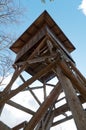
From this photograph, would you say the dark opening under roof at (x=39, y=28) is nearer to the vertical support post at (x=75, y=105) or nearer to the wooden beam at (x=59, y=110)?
the wooden beam at (x=59, y=110)

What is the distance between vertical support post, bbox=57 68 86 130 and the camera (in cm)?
259

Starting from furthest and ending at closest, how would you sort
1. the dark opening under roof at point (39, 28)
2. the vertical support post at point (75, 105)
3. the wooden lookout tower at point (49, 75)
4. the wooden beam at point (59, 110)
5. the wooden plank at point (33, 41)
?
the dark opening under roof at point (39, 28) < the wooden plank at point (33, 41) < the wooden beam at point (59, 110) < the wooden lookout tower at point (49, 75) < the vertical support post at point (75, 105)

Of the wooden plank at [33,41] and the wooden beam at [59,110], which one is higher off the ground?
the wooden plank at [33,41]

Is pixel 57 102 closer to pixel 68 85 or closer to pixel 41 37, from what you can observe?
pixel 41 37

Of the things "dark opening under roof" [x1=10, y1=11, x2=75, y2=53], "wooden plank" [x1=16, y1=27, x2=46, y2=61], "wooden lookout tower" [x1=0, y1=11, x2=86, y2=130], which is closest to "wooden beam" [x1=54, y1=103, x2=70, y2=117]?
"wooden lookout tower" [x1=0, y1=11, x2=86, y2=130]

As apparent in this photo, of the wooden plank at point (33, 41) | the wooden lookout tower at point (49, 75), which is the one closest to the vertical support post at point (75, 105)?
the wooden lookout tower at point (49, 75)

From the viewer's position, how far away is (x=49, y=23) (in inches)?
295

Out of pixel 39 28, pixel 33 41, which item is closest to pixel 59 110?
pixel 33 41

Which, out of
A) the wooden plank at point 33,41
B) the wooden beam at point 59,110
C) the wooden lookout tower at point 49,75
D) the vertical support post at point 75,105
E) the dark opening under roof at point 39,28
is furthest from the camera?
the dark opening under roof at point 39,28

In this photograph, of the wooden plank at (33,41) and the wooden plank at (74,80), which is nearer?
the wooden plank at (74,80)

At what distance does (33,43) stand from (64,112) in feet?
9.74

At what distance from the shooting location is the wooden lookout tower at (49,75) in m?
3.37

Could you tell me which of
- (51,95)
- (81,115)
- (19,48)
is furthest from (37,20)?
(81,115)

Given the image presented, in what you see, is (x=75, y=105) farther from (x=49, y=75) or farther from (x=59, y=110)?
(x=49, y=75)
